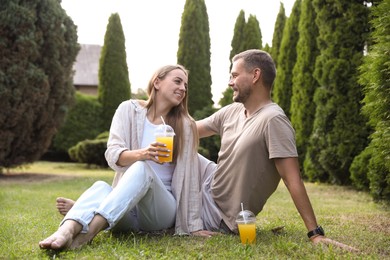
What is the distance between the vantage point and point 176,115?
4.03 metres

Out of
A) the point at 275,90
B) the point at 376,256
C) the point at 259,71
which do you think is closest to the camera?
the point at 376,256

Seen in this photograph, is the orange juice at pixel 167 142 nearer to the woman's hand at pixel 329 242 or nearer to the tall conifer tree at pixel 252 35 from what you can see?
the woman's hand at pixel 329 242

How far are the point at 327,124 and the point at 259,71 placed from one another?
6052 mm

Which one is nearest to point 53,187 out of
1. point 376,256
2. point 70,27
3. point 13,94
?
point 13,94

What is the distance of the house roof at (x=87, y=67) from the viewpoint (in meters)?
30.4

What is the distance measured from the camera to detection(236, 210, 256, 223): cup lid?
3.47 meters

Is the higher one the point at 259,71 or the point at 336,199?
the point at 259,71

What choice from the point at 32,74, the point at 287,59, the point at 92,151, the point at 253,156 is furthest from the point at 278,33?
the point at 253,156

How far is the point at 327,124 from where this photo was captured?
9.41 m

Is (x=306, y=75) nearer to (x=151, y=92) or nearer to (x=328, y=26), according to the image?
(x=328, y=26)

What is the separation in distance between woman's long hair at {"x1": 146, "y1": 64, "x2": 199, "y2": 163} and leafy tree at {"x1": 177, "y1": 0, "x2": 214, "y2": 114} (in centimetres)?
1348

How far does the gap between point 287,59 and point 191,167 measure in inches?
367

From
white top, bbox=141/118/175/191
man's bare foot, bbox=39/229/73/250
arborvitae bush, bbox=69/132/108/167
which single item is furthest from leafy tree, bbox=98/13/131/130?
man's bare foot, bbox=39/229/73/250

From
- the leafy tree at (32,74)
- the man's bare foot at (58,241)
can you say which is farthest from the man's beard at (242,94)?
the leafy tree at (32,74)
